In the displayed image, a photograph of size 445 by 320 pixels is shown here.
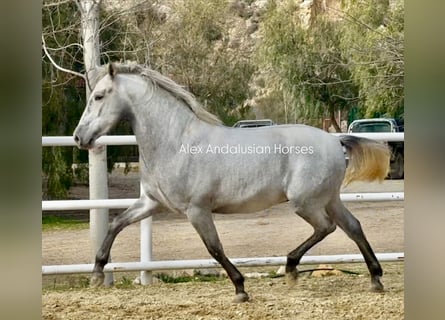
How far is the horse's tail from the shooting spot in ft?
13.3

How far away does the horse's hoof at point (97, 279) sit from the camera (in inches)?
157

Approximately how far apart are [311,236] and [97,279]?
47.7 inches

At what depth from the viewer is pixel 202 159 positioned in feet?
12.9

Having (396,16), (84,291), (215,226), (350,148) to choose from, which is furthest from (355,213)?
(84,291)

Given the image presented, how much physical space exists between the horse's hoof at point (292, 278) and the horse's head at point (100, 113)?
1289mm

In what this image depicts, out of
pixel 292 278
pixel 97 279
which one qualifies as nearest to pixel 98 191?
pixel 97 279

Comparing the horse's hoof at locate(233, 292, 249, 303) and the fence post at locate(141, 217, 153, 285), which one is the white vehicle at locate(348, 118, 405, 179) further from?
the fence post at locate(141, 217, 153, 285)

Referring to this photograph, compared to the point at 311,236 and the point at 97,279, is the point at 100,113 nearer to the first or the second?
the point at 97,279

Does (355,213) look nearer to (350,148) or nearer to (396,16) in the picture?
(350,148)

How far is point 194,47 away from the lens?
3.93 meters

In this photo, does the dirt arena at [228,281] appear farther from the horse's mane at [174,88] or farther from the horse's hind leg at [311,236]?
the horse's mane at [174,88]

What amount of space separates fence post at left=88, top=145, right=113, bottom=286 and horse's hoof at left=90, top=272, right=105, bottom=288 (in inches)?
0.9

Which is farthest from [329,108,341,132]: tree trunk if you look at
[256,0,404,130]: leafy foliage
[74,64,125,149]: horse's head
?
[74,64,125,149]: horse's head
